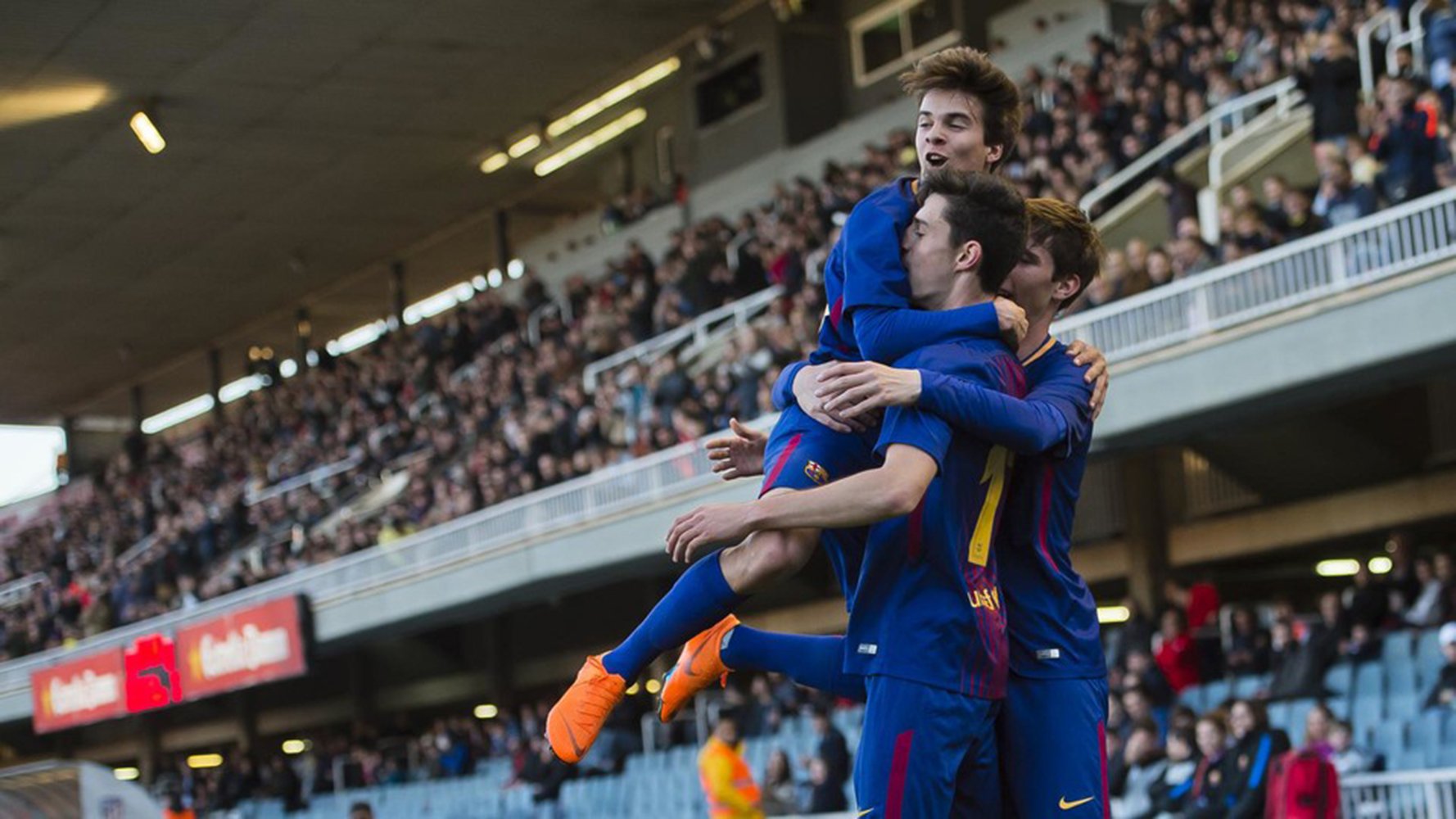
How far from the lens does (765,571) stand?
184 inches

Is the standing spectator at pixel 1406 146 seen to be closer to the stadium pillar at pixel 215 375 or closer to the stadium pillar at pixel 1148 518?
the stadium pillar at pixel 1148 518

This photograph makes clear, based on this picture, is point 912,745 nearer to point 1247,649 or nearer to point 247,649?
point 1247,649

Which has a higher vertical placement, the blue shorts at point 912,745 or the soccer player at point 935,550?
the soccer player at point 935,550

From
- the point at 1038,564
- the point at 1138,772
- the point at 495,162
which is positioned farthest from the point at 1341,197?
the point at 495,162

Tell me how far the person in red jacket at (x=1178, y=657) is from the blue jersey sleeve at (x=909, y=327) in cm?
987

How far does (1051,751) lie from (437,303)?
3064 cm

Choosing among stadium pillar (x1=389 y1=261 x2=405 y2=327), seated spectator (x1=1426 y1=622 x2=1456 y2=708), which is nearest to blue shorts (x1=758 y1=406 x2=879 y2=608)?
seated spectator (x1=1426 y1=622 x2=1456 y2=708)

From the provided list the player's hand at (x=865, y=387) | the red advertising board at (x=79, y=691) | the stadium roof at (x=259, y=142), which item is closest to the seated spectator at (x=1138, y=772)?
the player's hand at (x=865, y=387)

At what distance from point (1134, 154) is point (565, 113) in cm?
1176

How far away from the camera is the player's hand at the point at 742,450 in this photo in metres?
5.29

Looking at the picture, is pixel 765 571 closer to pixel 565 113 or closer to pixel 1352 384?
pixel 1352 384

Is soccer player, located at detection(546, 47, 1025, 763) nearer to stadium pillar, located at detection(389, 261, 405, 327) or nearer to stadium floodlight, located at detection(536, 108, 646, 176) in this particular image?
stadium floodlight, located at detection(536, 108, 646, 176)

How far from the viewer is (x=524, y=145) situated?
28.0m

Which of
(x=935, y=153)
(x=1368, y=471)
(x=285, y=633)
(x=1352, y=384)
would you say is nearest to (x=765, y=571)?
(x=935, y=153)
